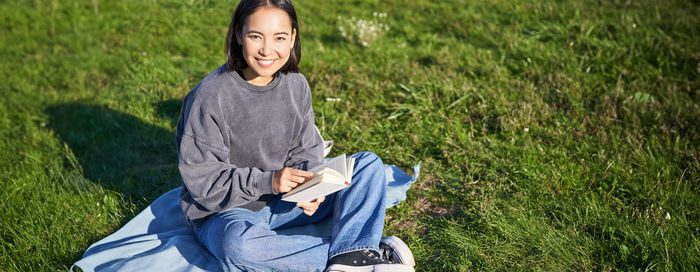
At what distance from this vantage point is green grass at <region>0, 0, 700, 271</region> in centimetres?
338

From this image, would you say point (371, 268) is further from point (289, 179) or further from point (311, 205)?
point (289, 179)

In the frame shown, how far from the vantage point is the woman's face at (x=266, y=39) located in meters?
2.85

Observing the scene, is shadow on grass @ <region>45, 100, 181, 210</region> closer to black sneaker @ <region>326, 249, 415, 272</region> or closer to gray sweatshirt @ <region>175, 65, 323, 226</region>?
gray sweatshirt @ <region>175, 65, 323, 226</region>

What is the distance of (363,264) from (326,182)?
0.61 m

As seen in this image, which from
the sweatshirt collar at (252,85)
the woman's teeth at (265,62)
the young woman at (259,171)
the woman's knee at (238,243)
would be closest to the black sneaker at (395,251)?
the young woman at (259,171)

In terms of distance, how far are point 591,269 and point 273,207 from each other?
6.18 feet

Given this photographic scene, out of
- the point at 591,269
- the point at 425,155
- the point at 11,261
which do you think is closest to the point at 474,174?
the point at 425,155

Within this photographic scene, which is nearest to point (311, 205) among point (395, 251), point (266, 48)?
point (395, 251)

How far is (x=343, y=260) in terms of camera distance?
290cm

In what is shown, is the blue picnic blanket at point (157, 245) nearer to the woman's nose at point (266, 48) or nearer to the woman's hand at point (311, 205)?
the woman's hand at point (311, 205)

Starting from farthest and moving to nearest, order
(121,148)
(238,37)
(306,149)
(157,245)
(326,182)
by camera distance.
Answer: (121,148), (306,149), (157,245), (238,37), (326,182)

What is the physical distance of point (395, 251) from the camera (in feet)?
10.0

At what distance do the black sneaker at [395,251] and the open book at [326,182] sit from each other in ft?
1.90

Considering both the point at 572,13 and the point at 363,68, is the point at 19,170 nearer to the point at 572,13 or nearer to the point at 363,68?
the point at 363,68
